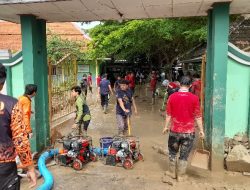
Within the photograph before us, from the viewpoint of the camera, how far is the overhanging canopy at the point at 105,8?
6.38 m

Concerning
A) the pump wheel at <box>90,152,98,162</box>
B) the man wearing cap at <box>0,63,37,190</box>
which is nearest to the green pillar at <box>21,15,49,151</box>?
the pump wheel at <box>90,152,98,162</box>

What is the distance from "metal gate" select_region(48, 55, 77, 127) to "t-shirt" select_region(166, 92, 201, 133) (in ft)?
17.8

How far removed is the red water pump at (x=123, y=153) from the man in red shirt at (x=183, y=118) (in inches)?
42.2

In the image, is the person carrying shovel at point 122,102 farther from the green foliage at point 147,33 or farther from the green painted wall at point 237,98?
the green foliage at point 147,33

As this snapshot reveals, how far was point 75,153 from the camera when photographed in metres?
6.60

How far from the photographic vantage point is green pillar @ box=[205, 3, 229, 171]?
652cm

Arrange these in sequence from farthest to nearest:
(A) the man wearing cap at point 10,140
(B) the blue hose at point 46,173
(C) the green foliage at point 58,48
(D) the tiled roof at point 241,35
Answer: (C) the green foliage at point 58,48
(D) the tiled roof at point 241,35
(B) the blue hose at point 46,173
(A) the man wearing cap at point 10,140

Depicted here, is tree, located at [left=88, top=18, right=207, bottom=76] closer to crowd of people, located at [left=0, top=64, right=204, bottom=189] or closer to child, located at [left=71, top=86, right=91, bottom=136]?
crowd of people, located at [left=0, top=64, right=204, bottom=189]

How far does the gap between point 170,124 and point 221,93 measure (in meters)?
1.26

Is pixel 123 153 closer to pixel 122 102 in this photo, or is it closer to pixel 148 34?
pixel 122 102

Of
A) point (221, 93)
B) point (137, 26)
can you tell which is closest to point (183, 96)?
point (221, 93)

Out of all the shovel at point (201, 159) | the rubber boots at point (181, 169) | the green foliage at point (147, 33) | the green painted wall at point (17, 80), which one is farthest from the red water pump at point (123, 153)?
the green foliage at point (147, 33)

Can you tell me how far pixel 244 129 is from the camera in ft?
22.7

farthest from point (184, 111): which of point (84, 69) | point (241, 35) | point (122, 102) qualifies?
point (84, 69)
